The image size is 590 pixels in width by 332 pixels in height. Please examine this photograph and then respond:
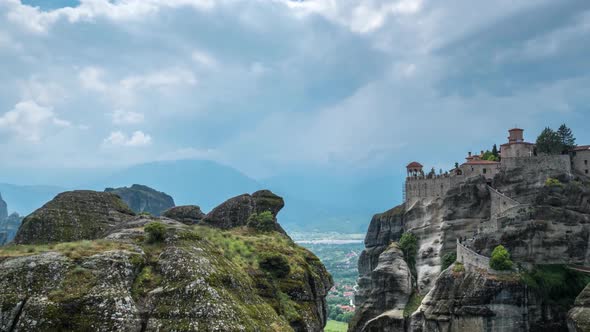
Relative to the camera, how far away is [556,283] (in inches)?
3327

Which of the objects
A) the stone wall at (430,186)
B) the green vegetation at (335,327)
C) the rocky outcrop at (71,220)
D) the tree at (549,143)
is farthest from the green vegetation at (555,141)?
the rocky outcrop at (71,220)

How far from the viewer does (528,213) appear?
296 feet

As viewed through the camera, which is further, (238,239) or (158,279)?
(238,239)

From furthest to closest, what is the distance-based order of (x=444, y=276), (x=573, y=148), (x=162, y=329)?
1. (x=573, y=148)
2. (x=444, y=276)
3. (x=162, y=329)

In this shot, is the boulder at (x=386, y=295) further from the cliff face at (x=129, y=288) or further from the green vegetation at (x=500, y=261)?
the cliff face at (x=129, y=288)

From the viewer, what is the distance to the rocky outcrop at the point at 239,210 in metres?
47.2

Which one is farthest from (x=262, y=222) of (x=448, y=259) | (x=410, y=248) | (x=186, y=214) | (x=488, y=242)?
(x=410, y=248)

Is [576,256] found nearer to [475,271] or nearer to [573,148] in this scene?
Result: [475,271]

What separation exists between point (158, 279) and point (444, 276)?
243 ft

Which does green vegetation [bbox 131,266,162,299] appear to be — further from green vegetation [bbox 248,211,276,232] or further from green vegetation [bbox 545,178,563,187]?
green vegetation [bbox 545,178,563,187]

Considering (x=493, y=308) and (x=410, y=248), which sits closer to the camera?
(x=493, y=308)

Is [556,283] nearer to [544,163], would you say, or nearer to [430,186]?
[544,163]

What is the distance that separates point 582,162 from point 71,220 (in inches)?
3999

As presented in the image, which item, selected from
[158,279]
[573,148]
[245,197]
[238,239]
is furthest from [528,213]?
[158,279]
